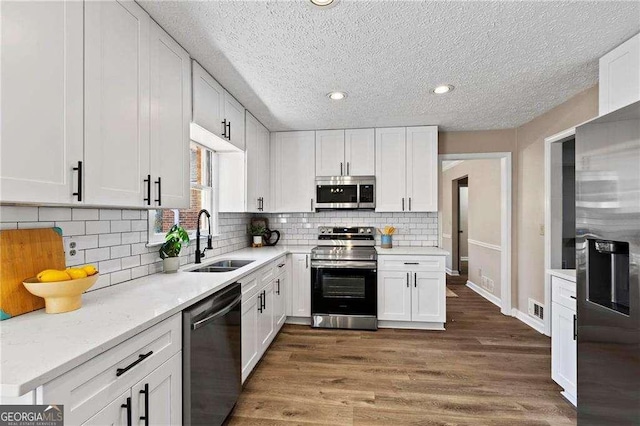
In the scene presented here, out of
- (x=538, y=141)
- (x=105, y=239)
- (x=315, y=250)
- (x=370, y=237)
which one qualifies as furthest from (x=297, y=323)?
(x=538, y=141)

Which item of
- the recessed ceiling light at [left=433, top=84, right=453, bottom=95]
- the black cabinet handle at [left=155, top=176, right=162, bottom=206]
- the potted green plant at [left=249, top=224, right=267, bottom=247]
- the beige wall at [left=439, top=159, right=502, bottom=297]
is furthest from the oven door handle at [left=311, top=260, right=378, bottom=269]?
the black cabinet handle at [left=155, top=176, right=162, bottom=206]

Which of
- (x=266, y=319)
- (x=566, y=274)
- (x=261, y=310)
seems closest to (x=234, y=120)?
(x=261, y=310)

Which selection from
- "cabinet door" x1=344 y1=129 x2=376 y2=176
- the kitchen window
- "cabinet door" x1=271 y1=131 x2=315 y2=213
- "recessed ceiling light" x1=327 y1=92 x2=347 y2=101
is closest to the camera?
the kitchen window

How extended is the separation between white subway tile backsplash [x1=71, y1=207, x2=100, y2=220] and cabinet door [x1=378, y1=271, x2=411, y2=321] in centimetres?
280

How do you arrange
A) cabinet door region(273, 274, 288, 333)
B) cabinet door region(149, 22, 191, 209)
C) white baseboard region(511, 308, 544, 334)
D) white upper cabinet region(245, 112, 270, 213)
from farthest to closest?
white baseboard region(511, 308, 544, 334) < white upper cabinet region(245, 112, 270, 213) < cabinet door region(273, 274, 288, 333) < cabinet door region(149, 22, 191, 209)

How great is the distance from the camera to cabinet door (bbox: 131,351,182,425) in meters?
1.17

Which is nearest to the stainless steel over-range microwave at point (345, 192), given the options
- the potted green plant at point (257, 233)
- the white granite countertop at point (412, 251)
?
the white granite countertop at point (412, 251)

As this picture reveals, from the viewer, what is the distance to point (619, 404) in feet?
4.80

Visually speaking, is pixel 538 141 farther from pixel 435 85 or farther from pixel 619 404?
pixel 619 404

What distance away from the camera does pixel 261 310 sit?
104 inches

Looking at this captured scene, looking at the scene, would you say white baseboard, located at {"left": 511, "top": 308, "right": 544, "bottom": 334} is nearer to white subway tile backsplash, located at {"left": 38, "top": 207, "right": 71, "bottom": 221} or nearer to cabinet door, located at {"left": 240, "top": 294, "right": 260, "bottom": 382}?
cabinet door, located at {"left": 240, "top": 294, "right": 260, "bottom": 382}

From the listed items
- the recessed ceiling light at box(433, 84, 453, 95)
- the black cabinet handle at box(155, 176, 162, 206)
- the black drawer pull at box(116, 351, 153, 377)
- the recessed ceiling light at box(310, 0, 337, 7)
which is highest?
the recessed ceiling light at box(433, 84, 453, 95)

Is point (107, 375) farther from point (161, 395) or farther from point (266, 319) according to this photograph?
point (266, 319)

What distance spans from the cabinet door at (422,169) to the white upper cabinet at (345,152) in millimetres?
487
